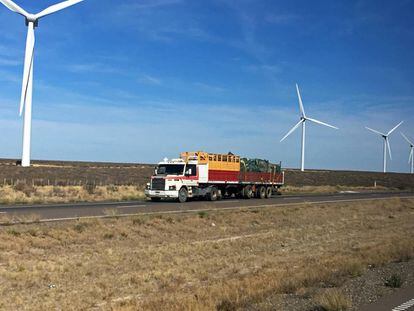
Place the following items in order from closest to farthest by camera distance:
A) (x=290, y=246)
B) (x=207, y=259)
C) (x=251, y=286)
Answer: (x=251, y=286), (x=207, y=259), (x=290, y=246)

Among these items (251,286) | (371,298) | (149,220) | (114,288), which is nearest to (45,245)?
(114,288)

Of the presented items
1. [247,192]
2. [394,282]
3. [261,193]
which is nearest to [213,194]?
[247,192]

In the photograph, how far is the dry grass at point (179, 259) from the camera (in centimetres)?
1137

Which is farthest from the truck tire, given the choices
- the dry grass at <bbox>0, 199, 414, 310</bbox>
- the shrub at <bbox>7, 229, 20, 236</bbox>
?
the shrub at <bbox>7, 229, 20, 236</bbox>

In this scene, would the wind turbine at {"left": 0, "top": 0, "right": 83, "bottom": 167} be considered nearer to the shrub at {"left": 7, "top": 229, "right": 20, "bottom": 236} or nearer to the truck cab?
the truck cab

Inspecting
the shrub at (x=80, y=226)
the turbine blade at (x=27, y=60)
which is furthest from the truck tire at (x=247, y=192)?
the shrub at (x=80, y=226)

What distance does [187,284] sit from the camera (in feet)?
45.4

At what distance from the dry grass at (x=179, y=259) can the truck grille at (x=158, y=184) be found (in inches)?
331

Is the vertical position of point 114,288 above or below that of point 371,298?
below

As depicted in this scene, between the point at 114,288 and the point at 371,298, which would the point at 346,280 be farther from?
the point at 114,288

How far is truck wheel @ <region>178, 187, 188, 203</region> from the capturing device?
35.8 metres

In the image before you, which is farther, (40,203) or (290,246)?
(40,203)

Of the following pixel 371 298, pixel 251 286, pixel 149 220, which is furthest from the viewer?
pixel 149 220

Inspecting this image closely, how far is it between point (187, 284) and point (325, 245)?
9.36 metres
